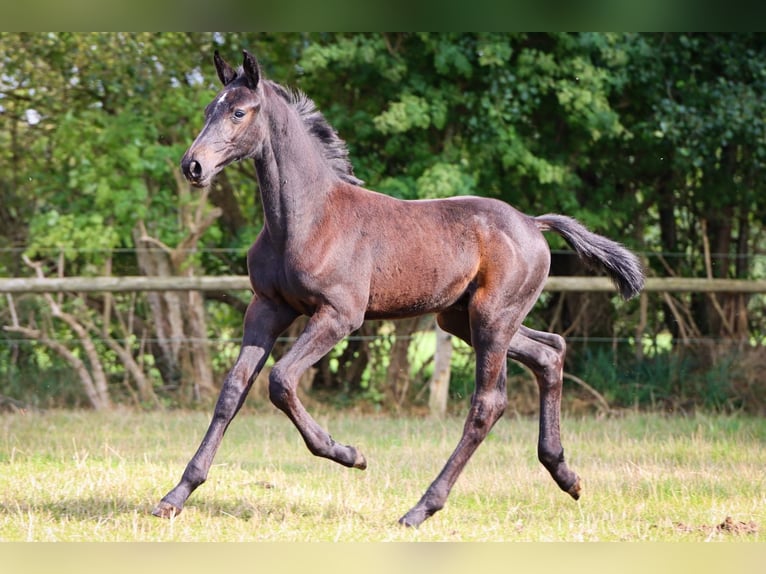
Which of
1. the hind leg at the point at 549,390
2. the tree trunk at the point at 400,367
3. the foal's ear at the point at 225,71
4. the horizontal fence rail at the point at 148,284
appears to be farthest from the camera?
the tree trunk at the point at 400,367

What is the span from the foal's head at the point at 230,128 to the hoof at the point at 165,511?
1542 mm

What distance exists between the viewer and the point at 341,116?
36.4 feet

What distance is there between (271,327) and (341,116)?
6065 mm

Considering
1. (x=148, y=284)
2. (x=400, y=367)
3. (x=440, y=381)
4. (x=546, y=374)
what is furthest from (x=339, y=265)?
(x=400, y=367)

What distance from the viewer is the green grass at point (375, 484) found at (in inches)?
198

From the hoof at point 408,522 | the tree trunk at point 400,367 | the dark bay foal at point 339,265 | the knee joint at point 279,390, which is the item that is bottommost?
the tree trunk at point 400,367

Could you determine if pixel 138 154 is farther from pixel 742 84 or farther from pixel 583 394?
pixel 742 84

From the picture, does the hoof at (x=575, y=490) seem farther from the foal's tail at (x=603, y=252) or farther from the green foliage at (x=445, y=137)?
the green foliage at (x=445, y=137)

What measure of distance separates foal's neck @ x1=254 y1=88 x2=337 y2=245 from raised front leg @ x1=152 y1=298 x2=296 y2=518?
406 millimetres

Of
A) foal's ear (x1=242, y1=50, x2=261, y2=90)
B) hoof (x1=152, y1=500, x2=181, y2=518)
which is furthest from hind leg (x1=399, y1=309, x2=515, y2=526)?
foal's ear (x1=242, y1=50, x2=261, y2=90)

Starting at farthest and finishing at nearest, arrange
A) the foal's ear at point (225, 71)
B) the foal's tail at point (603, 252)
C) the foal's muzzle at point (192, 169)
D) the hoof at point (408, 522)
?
the foal's tail at point (603, 252)
the foal's ear at point (225, 71)
the hoof at point (408, 522)
the foal's muzzle at point (192, 169)

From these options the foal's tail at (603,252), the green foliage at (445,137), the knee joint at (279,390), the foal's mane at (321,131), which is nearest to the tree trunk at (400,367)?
the green foliage at (445,137)
